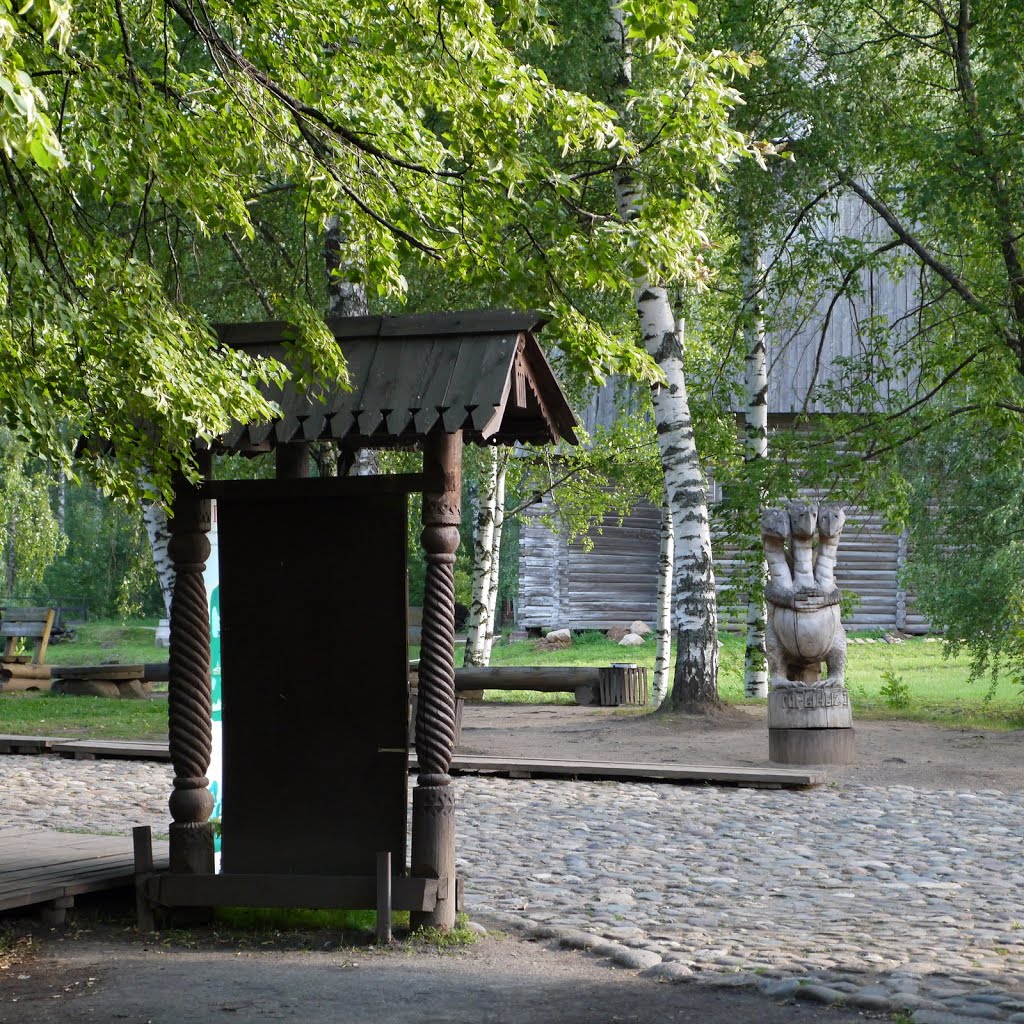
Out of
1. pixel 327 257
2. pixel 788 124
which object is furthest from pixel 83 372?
pixel 788 124

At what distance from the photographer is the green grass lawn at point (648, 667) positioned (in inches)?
651

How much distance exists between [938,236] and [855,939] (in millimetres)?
12029

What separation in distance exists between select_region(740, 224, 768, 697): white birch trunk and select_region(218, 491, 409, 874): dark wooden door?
10.1 metres

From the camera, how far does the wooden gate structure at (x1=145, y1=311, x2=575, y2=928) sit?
6.42m

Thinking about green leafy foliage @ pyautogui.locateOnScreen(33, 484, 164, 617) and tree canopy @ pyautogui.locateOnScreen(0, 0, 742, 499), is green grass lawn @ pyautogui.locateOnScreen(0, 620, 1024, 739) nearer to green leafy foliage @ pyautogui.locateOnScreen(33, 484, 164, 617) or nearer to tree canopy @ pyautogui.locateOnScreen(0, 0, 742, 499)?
green leafy foliage @ pyautogui.locateOnScreen(33, 484, 164, 617)

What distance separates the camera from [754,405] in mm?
17906

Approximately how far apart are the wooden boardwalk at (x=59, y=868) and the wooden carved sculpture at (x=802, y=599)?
6.68m

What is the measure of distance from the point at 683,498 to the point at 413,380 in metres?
9.13

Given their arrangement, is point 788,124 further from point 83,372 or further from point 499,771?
point 83,372

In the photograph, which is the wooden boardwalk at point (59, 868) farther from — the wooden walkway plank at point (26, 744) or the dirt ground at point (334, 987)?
the wooden walkway plank at point (26, 744)

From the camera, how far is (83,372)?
225 inches

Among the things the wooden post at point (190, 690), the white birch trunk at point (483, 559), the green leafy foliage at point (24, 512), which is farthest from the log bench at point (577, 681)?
the wooden post at point (190, 690)

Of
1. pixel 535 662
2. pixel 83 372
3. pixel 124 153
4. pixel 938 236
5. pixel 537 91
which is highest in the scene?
pixel 938 236

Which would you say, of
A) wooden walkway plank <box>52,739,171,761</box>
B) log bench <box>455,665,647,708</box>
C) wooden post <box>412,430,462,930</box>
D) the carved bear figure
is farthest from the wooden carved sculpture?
wooden post <box>412,430,462,930</box>
